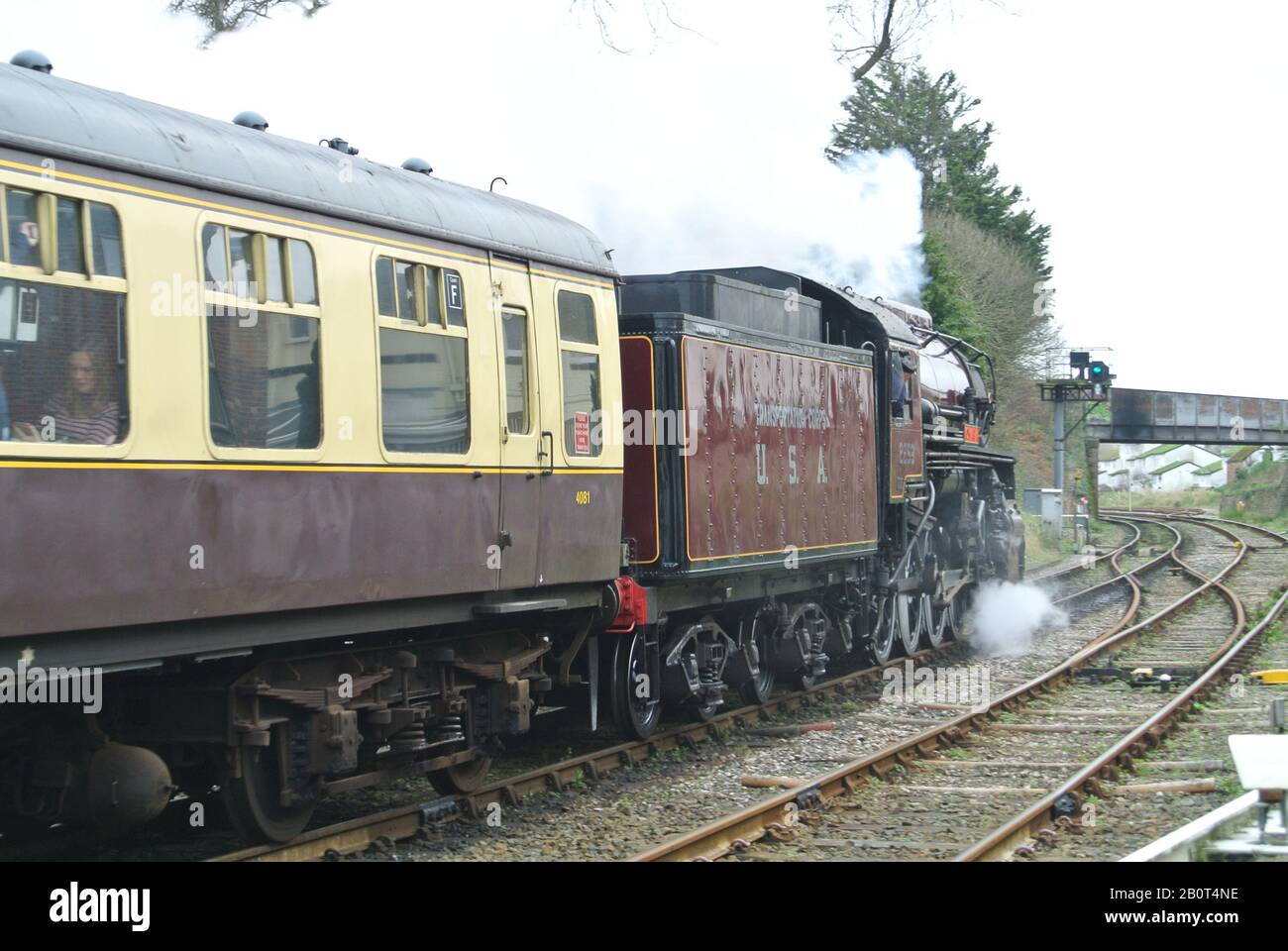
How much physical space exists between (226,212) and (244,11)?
287 inches

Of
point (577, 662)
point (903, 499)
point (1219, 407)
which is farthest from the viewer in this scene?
point (1219, 407)

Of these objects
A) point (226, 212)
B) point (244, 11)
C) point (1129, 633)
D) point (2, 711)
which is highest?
point (244, 11)

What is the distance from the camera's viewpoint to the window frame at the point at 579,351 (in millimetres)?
8531

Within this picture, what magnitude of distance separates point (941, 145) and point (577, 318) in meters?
46.7

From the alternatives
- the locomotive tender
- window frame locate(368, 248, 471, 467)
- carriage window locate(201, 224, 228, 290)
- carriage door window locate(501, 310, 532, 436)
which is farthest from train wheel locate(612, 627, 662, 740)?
carriage window locate(201, 224, 228, 290)

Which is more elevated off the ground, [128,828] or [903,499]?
[903,499]

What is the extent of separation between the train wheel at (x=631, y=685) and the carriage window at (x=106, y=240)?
5.35 m

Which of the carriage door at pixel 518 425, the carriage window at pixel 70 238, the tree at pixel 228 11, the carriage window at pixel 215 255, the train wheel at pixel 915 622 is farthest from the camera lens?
the train wheel at pixel 915 622

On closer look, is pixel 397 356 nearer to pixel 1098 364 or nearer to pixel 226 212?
pixel 226 212

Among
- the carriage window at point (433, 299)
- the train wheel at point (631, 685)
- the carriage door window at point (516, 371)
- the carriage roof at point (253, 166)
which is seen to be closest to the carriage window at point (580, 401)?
the carriage door window at point (516, 371)

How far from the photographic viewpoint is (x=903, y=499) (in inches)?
588

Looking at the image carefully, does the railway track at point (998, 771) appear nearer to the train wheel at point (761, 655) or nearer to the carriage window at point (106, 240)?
the train wheel at point (761, 655)
